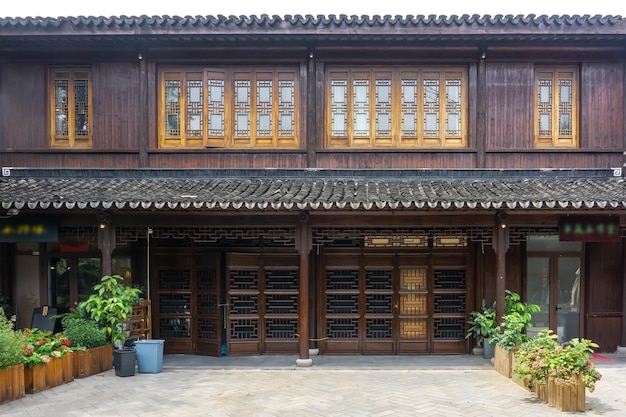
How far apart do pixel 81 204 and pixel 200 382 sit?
3820mm

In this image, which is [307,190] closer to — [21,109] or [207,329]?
[207,329]

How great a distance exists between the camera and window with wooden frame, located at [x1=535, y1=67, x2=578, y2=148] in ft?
36.3

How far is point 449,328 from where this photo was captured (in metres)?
11.0

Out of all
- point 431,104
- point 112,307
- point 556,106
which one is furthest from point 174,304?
point 556,106

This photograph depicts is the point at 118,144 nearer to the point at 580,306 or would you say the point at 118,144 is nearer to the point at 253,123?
the point at 253,123

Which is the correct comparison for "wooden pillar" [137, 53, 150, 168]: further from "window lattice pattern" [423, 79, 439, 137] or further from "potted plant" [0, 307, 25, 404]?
"window lattice pattern" [423, 79, 439, 137]

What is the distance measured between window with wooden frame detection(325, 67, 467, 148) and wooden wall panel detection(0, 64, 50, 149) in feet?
21.1

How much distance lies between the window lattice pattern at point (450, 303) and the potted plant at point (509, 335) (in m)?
1.17

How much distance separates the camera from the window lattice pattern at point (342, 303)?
36.2ft

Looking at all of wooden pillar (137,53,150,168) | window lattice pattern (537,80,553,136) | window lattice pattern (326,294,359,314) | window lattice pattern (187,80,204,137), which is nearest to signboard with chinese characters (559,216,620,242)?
window lattice pattern (537,80,553,136)

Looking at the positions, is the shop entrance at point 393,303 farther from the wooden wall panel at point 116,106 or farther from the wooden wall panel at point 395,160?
the wooden wall panel at point 116,106

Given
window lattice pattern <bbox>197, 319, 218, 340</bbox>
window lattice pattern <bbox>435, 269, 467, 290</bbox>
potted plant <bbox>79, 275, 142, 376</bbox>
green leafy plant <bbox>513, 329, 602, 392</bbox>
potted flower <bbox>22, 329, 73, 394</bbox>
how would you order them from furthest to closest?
window lattice pattern <bbox>435, 269, 467, 290</bbox>
window lattice pattern <bbox>197, 319, 218, 340</bbox>
potted plant <bbox>79, 275, 142, 376</bbox>
potted flower <bbox>22, 329, 73, 394</bbox>
green leafy plant <bbox>513, 329, 602, 392</bbox>


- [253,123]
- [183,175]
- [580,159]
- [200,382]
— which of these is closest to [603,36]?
[580,159]

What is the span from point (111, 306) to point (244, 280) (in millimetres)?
2821
